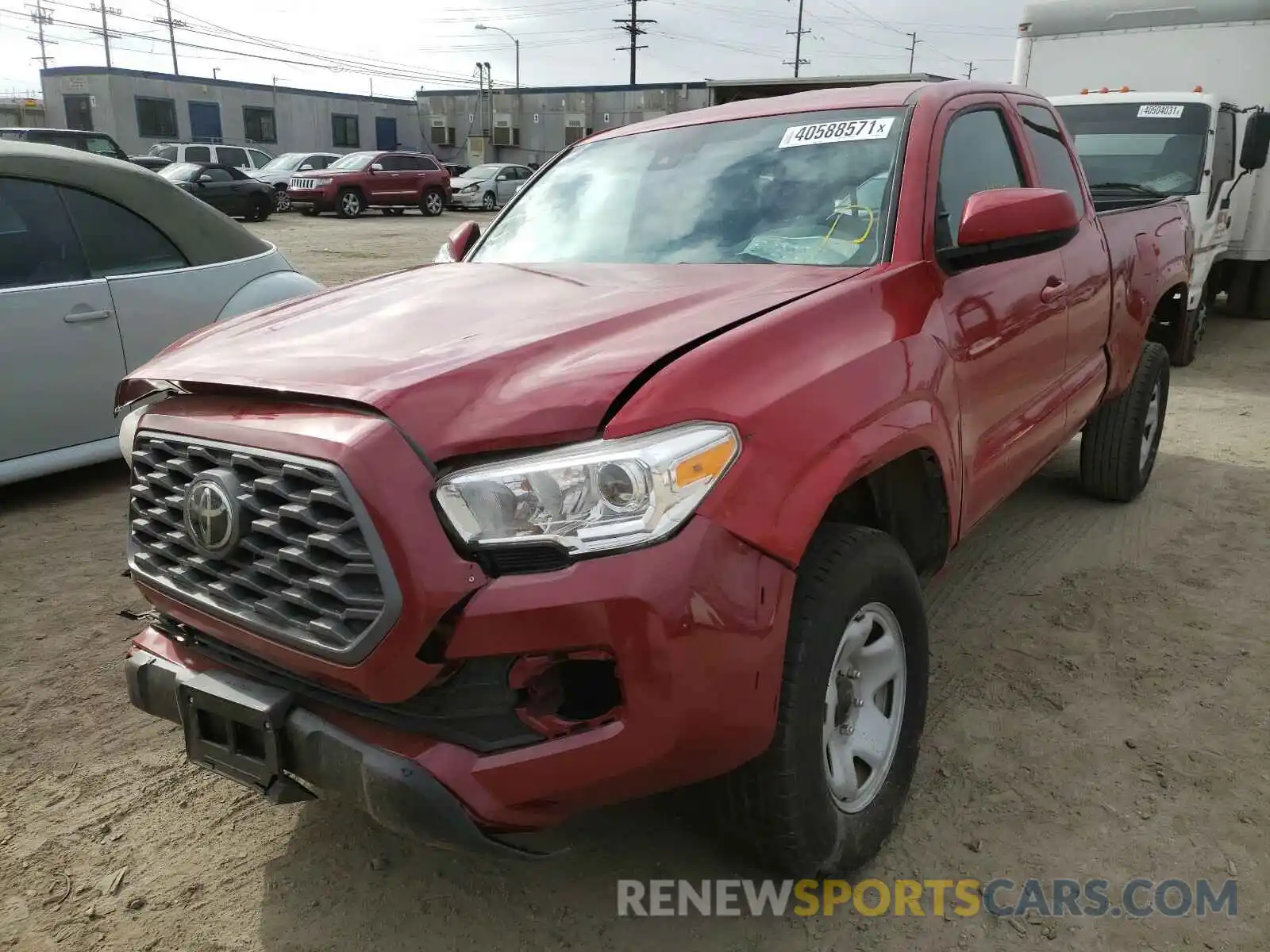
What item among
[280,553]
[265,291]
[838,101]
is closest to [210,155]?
[265,291]

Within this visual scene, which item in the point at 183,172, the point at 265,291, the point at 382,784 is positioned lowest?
the point at 382,784

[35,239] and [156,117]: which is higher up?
[156,117]

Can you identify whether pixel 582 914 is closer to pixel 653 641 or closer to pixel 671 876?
pixel 671 876

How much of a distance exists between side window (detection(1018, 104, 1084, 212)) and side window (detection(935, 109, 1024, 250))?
0.26m

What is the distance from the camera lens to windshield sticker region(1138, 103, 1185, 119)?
27.0 feet

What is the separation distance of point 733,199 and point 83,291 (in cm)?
329

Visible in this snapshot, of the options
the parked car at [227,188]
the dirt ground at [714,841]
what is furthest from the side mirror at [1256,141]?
the parked car at [227,188]

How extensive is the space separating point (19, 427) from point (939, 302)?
402cm

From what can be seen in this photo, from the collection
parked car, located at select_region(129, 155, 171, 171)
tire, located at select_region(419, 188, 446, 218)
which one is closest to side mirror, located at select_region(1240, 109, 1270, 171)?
parked car, located at select_region(129, 155, 171, 171)

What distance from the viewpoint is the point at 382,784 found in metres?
1.79

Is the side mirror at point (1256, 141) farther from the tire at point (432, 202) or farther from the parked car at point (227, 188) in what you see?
the tire at point (432, 202)

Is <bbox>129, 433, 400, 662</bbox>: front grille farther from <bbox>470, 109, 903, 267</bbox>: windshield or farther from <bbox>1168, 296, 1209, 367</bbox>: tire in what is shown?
<bbox>1168, 296, 1209, 367</bbox>: tire

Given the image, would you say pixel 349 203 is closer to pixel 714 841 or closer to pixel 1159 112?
pixel 1159 112

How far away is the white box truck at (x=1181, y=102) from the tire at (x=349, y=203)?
18540 millimetres
